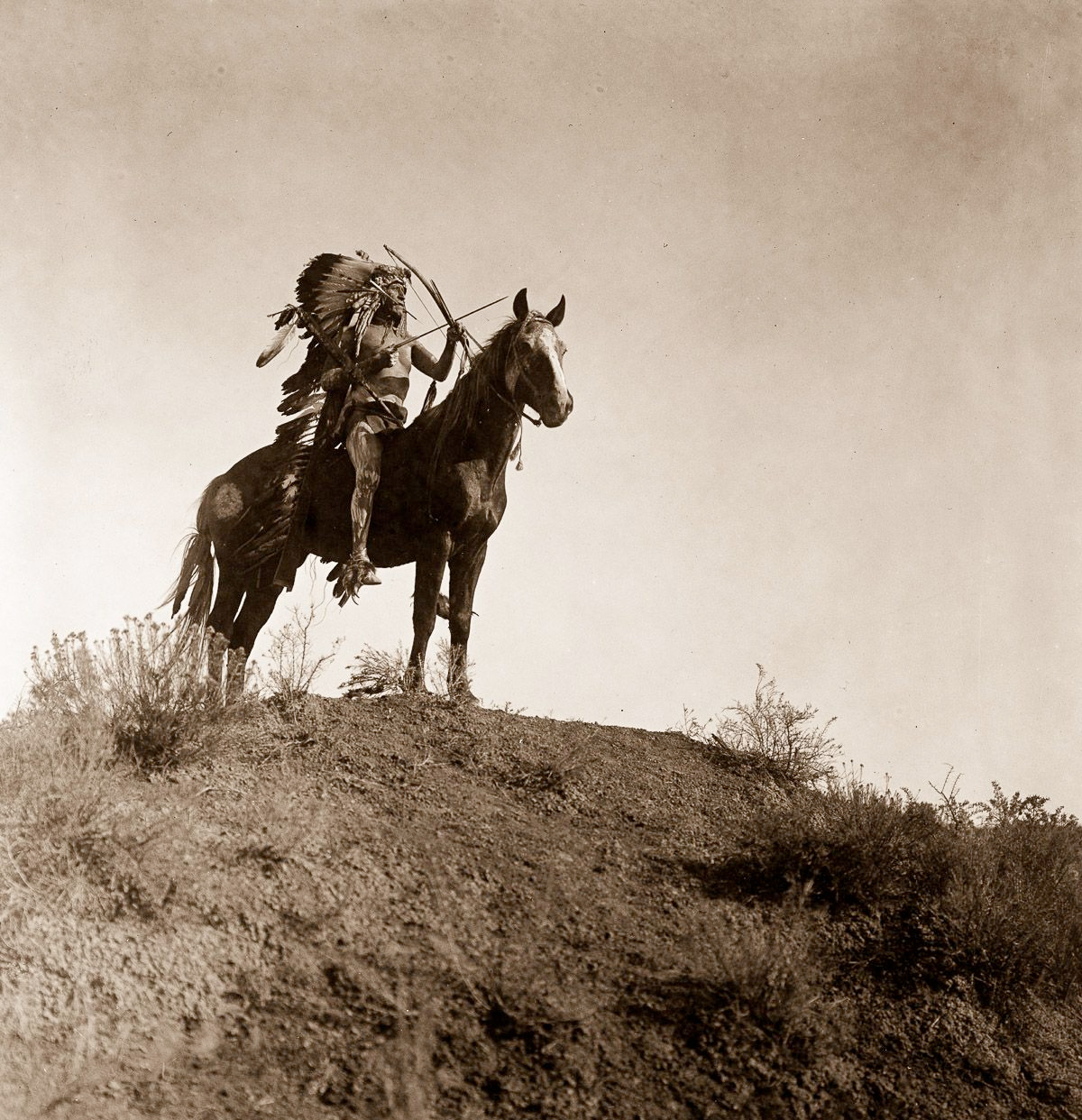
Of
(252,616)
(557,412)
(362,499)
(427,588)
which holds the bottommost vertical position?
(252,616)

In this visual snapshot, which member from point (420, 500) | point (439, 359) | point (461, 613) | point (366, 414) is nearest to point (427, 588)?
point (461, 613)

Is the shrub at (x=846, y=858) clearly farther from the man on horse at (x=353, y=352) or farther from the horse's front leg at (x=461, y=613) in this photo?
the man on horse at (x=353, y=352)

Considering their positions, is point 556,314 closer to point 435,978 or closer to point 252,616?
point 252,616

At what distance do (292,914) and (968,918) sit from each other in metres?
4.18

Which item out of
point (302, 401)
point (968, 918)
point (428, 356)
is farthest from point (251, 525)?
point (968, 918)

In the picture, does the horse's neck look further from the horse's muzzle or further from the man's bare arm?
the man's bare arm

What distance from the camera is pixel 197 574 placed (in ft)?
32.0

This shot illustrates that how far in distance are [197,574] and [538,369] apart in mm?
3840

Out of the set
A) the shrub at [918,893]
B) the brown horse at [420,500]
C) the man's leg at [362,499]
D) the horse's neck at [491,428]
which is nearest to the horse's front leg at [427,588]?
the brown horse at [420,500]

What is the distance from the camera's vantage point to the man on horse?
928 cm

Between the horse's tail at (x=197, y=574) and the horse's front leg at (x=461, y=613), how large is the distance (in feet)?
7.76

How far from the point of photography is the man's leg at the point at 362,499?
28.7 feet

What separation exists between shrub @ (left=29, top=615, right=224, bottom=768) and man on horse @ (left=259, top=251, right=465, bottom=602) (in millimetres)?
2180

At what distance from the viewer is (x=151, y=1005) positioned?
4773 mm
